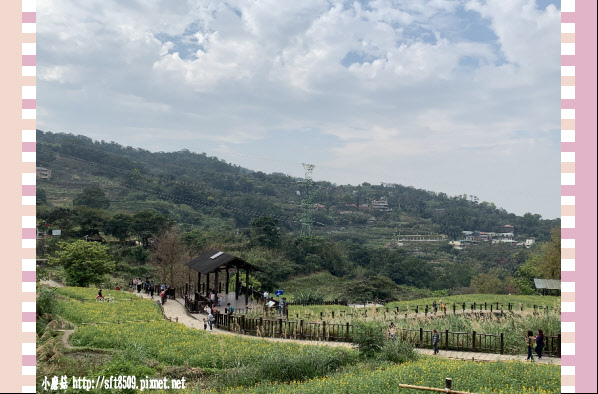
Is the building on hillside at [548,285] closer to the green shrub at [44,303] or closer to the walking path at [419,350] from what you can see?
the walking path at [419,350]

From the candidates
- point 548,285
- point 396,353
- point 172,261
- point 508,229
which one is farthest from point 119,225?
point 508,229

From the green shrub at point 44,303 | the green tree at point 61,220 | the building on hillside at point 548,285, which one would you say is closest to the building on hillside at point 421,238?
the building on hillside at point 548,285

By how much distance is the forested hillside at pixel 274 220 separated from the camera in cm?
5088

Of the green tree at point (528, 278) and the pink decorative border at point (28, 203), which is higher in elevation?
the pink decorative border at point (28, 203)

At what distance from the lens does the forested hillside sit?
50.9 metres

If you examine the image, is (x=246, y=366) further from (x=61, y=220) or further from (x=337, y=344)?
(x=61, y=220)

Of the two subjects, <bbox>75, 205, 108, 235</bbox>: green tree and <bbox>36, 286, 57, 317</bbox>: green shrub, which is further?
<bbox>75, 205, 108, 235</bbox>: green tree

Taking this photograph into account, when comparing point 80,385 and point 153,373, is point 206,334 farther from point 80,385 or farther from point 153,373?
point 80,385

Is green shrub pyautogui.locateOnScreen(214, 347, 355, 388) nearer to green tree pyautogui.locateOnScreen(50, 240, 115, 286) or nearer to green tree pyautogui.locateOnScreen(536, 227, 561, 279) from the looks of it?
green tree pyautogui.locateOnScreen(50, 240, 115, 286)

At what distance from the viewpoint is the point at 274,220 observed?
56750mm

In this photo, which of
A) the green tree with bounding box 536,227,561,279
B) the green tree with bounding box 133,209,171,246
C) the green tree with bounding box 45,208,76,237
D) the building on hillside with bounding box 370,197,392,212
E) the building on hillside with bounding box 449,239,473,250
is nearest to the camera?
the green tree with bounding box 536,227,561,279

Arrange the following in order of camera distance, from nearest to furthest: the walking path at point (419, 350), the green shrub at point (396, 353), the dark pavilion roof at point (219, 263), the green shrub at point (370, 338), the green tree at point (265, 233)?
the green shrub at point (396, 353) → the green shrub at point (370, 338) → the walking path at point (419, 350) → the dark pavilion roof at point (219, 263) → the green tree at point (265, 233)

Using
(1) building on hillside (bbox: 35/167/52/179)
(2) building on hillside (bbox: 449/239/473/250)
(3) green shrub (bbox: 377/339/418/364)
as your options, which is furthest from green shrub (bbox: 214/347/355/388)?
(1) building on hillside (bbox: 35/167/52/179)

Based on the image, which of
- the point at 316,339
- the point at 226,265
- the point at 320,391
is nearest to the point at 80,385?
the point at 320,391
